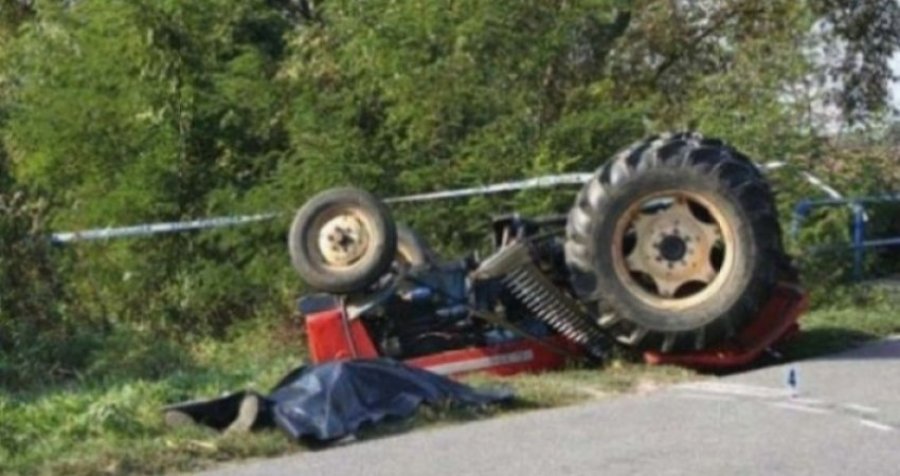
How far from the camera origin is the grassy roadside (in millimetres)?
8852

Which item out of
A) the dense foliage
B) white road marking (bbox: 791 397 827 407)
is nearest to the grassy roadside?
white road marking (bbox: 791 397 827 407)

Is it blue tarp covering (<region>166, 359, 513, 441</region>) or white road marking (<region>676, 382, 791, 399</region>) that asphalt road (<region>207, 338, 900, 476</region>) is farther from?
blue tarp covering (<region>166, 359, 513, 441</region>)

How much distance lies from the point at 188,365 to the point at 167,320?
229 cm

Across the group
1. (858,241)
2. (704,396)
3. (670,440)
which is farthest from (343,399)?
(858,241)

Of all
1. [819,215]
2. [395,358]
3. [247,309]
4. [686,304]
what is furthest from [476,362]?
[819,215]

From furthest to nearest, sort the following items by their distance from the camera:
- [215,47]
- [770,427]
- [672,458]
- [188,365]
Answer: [215,47] < [188,365] < [770,427] < [672,458]

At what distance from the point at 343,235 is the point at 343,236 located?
10mm

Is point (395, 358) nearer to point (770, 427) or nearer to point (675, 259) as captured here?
point (675, 259)

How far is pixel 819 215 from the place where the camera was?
1652 centimetres

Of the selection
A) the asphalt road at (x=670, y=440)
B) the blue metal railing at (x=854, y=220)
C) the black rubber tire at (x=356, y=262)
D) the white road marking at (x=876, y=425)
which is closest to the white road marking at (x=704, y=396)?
the asphalt road at (x=670, y=440)

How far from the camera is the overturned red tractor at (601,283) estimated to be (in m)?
11.7

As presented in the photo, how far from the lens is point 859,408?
32.9ft

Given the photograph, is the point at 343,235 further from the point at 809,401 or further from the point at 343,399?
the point at 809,401

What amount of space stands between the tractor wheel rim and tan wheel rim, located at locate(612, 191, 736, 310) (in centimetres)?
167
